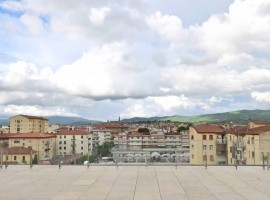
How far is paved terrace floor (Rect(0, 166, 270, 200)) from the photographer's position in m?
9.35

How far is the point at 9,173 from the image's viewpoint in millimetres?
13789

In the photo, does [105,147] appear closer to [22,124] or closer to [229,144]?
[229,144]

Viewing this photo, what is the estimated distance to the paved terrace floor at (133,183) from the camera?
9352 mm

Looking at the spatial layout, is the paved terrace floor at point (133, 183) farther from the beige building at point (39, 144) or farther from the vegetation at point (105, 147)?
the vegetation at point (105, 147)

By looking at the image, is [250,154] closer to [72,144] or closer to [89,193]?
[72,144]

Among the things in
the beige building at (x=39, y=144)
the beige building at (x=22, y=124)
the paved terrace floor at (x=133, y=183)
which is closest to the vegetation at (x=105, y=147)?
the beige building at (x=39, y=144)

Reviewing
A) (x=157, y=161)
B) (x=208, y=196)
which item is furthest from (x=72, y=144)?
(x=208, y=196)

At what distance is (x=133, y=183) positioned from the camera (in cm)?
1132

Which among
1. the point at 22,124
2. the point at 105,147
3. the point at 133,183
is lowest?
the point at 105,147

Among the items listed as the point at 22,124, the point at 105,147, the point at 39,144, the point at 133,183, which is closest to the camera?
the point at 133,183

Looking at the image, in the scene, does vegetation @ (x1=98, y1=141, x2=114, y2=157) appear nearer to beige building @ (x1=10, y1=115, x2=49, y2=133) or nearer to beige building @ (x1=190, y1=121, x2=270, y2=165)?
beige building @ (x1=190, y1=121, x2=270, y2=165)

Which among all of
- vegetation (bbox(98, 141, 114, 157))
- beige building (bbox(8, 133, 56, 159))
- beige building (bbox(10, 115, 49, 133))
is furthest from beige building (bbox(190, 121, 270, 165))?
beige building (bbox(10, 115, 49, 133))

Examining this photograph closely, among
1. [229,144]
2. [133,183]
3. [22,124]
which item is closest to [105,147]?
[229,144]

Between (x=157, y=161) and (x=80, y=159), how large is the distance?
136 inches
